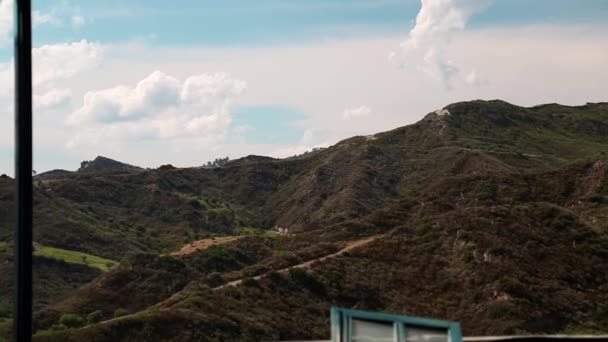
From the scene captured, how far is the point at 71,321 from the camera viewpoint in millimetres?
35125

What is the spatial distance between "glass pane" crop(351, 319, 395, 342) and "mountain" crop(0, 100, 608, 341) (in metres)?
28.2

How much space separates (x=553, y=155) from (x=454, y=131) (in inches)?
516

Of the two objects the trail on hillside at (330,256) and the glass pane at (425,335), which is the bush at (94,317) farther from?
the glass pane at (425,335)

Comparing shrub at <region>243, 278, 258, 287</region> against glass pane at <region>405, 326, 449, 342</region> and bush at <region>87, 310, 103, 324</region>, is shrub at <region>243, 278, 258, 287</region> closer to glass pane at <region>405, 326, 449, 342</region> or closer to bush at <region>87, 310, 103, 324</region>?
bush at <region>87, 310, 103, 324</region>

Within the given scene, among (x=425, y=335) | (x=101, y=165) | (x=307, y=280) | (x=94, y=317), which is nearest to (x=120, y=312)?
(x=94, y=317)

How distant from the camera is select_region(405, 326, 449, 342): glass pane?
2.09m

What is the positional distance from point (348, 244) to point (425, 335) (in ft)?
140

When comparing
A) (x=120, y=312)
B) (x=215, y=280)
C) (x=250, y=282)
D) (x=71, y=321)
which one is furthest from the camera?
(x=215, y=280)

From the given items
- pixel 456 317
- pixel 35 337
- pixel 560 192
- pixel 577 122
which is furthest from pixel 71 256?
pixel 577 122

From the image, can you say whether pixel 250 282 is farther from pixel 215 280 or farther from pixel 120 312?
pixel 120 312

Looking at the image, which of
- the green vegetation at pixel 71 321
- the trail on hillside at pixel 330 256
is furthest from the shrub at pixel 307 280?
the green vegetation at pixel 71 321

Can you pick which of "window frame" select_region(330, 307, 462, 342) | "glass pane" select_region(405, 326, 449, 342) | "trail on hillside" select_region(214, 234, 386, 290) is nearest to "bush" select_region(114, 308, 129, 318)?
"trail on hillside" select_region(214, 234, 386, 290)

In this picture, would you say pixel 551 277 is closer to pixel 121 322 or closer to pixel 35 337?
pixel 121 322

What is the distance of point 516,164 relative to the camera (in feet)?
246
